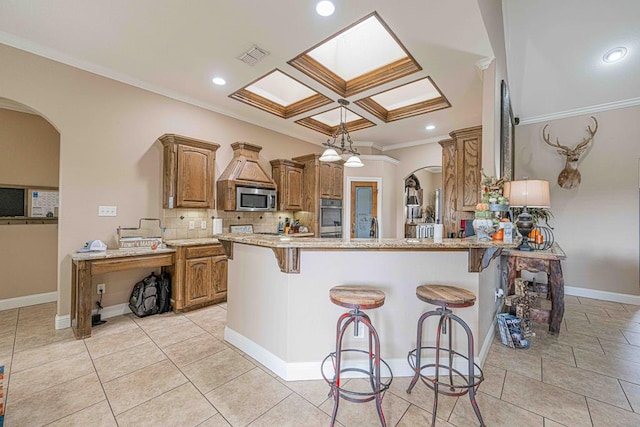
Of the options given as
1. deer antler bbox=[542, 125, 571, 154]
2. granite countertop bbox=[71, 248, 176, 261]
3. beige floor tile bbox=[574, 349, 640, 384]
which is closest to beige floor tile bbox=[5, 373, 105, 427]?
granite countertop bbox=[71, 248, 176, 261]

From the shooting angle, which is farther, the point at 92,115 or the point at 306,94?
the point at 306,94

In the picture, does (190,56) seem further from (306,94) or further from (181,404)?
(181,404)

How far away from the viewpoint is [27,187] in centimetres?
365

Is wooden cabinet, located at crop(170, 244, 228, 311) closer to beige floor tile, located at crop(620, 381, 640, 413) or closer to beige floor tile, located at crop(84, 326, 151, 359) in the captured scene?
beige floor tile, located at crop(84, 326, 151, 359)

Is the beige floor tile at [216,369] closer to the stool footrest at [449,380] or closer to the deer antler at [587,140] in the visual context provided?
the stool footrest at [449,380]

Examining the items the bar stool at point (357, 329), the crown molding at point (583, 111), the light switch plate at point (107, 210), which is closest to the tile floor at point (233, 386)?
the bar stool at point (357, 329)

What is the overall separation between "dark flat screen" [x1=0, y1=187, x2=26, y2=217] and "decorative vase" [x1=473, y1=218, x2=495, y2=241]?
18.0ft

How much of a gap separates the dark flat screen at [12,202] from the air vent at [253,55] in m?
3.48

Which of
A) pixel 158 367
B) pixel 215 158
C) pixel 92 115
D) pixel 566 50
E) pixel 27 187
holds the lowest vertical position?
pixel 158 367

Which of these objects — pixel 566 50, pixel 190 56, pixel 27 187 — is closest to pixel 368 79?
pixel 190 56

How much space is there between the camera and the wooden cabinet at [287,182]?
5.13 meters

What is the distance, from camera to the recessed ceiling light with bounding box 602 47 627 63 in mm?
3303

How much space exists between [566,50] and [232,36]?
4.07 m

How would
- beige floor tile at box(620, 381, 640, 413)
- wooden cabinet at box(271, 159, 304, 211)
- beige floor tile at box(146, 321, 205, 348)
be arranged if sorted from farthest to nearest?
wooden cabinet at box(271, 159, 304, 211) < beige floor tile at box(146, 321, 205, 348) < beige floor tile at box(620, 381, 640, 413)
